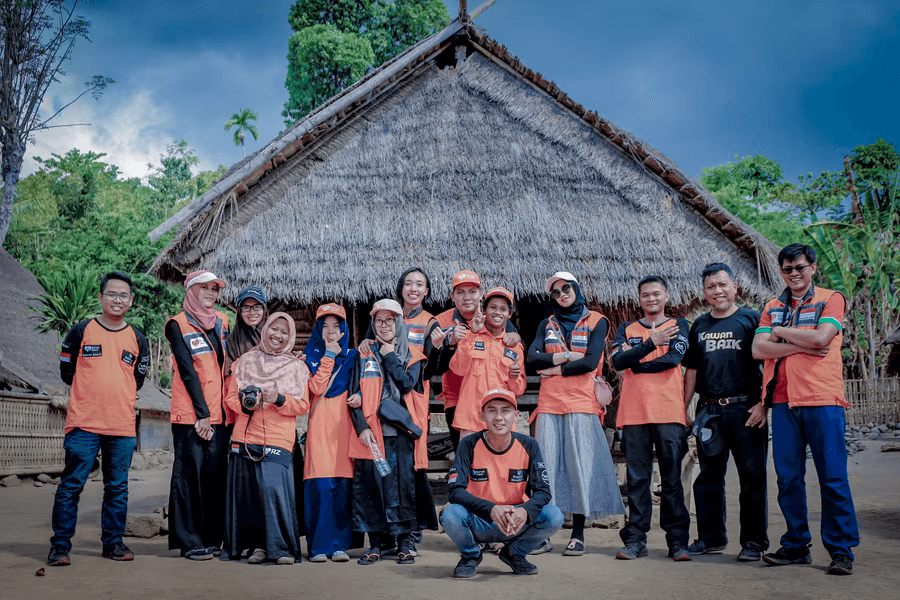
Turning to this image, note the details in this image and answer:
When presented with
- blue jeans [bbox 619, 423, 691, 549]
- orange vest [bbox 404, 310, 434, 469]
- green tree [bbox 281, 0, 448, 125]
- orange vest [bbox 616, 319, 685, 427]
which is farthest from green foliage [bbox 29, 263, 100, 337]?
blue jeans [bbox 619, 423, 691, 549]

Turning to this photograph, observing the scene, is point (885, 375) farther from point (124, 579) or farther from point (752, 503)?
point (124, 579)

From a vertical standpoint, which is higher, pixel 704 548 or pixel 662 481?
pixel 662 481

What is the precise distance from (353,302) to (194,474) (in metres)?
2.96

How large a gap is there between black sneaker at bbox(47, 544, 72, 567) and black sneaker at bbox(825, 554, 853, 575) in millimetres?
4370

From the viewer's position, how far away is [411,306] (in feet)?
18.0

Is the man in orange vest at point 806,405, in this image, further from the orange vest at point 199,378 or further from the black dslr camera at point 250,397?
the orange vest at point 199,378

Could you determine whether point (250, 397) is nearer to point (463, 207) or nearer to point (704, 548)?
point (704, 548)

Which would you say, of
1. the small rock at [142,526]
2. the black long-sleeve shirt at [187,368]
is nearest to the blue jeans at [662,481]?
the black long-sleeve shirt at [187,368]

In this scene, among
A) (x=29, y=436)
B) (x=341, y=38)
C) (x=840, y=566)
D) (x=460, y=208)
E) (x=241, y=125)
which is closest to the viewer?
(x=840, y=566)

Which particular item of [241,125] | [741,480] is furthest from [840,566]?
[241,125]

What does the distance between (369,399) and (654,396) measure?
185cm

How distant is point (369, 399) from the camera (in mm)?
5027

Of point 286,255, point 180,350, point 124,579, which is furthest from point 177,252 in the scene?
point 124,579

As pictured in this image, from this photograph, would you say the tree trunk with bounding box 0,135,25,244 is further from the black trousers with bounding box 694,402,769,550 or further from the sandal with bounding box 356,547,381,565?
the black trousers with bounding box 694,402,769,550
